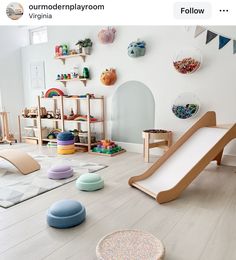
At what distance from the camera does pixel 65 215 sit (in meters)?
1.92

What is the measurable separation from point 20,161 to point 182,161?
207 centimetres

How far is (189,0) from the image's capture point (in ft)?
11.2

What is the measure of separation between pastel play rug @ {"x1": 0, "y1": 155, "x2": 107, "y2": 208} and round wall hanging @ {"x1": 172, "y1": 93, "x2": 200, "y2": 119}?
1395 mm

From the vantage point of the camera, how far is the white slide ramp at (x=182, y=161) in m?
2.62

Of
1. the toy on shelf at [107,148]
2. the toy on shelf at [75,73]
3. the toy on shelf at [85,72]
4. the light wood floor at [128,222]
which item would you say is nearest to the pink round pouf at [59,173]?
the light wood floor at [128,222]

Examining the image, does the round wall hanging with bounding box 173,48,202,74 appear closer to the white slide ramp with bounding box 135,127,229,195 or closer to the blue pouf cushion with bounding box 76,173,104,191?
the white slide ramp with bounding box 135,127,229,195

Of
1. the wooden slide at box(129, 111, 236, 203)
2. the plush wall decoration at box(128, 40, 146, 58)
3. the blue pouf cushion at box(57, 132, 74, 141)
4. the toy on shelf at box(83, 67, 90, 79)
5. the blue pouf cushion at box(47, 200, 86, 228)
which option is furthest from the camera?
the toy on shelf at box(83, 67, 90, 79)

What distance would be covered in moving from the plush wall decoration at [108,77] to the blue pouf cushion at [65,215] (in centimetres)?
283

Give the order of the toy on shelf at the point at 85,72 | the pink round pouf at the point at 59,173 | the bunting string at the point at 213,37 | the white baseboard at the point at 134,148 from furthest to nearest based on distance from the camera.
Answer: the toy on shelf at the point at 85,72
the white baseboard at the point at 134,148
the bunting string at the point at 213,37
the pink round pouf at the point at 59,173

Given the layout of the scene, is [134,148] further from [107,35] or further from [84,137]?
[107,35]

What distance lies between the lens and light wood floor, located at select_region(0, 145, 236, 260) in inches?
64.7

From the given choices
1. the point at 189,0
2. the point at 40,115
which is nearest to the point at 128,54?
the point at 189,0

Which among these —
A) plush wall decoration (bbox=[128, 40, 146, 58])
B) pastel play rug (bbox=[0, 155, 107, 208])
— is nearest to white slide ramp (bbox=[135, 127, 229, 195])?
pastel play rug (bbox=[0, 155, 107, 208])

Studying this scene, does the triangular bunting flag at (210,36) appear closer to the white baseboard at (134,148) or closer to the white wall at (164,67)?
the white wall at (164,67)
